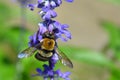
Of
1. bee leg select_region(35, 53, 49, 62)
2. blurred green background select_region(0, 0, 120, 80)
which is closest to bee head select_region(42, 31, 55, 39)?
bee leg select_region(35, 53, 49, 62)

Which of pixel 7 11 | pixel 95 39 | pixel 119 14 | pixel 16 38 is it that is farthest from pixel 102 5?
pixel 16 38

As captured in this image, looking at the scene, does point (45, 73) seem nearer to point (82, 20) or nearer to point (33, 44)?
point (33, 44)

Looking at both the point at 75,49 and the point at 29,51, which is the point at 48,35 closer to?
the point at 29,51

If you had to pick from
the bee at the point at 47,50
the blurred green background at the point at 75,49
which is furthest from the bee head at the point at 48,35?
the blurred green background at the point at 75,49

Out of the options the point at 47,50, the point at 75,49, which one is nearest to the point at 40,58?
the point at 47,50

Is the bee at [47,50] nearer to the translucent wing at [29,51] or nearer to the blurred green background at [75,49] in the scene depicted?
the translucent wing at [29,51]

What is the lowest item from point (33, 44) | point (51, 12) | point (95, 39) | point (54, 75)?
point (95, 39)

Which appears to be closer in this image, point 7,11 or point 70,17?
point 7,11

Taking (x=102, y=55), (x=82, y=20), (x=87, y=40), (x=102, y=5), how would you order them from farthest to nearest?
(x=102, y=5) → (x=82, y=20) → (x=87, y=40) → (x=102, y=55)
